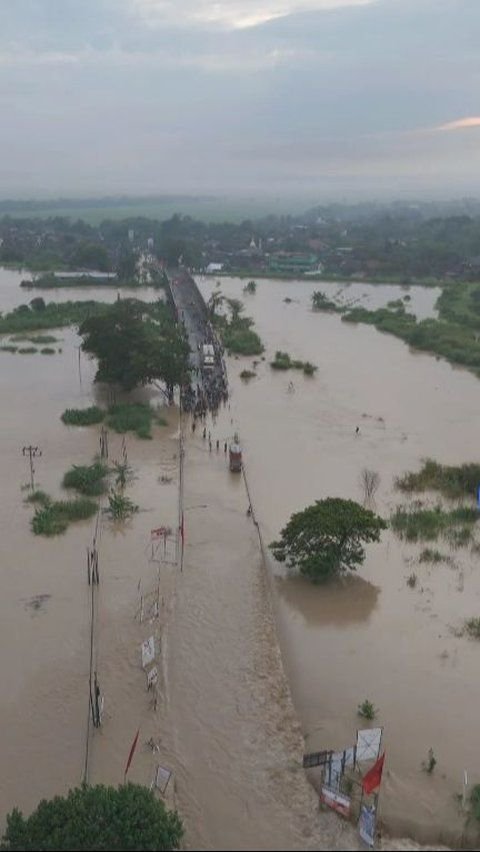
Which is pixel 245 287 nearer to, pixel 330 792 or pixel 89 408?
A: pixel 89 408

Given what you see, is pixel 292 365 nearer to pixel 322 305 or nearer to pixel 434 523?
pixel 434 523

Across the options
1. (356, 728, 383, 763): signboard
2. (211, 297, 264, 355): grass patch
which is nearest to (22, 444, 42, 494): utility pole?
(356, 728, 383, 763): signboard

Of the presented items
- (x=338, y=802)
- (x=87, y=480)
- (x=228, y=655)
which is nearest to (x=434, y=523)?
(x=228, y=655)

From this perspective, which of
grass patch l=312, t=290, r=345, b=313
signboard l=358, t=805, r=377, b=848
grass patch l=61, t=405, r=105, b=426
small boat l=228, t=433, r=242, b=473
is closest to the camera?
signboard l=358, t=805, r=377, b=848

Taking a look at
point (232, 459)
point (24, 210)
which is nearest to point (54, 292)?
point (232, 459)

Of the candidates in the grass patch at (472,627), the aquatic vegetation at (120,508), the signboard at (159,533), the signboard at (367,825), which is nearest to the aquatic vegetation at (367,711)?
the signboard at (367,825)

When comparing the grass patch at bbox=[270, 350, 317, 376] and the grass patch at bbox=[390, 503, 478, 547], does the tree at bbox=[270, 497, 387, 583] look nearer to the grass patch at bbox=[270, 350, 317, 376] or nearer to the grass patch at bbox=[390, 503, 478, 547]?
the grass patch at bbox=[390, 503, 478, 547]
